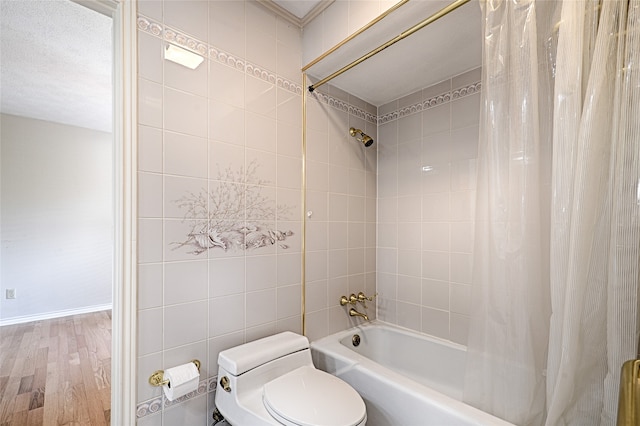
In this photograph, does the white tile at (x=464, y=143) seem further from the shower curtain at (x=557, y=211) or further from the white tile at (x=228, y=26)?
the white tile at (x=228, y=26)

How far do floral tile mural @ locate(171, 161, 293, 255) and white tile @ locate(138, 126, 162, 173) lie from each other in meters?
0.17

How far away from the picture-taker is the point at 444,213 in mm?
1868

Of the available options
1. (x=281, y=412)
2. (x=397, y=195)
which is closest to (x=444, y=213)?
(x=397, y=195)

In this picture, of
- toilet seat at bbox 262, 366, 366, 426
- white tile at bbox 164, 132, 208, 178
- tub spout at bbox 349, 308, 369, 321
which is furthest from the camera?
tub spout at bbox 349, 308, 369, 321

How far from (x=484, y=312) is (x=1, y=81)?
4219 mm

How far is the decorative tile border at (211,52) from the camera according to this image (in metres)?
1.20

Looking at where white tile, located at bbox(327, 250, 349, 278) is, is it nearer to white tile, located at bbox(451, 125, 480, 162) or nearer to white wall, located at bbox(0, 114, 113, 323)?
white tile, located at bbox(451, 125, 480, 162)

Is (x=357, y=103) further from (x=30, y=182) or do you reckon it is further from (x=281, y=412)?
(x=30, y=182)

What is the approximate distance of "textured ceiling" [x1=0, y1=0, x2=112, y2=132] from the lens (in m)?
1.72

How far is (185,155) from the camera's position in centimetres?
127

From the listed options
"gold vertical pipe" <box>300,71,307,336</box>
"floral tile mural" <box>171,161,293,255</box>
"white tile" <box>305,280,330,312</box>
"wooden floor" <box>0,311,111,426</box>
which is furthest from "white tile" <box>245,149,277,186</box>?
"wooden floor" <box>0,311,111,426</box>

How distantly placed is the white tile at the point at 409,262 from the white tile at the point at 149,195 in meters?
1.55

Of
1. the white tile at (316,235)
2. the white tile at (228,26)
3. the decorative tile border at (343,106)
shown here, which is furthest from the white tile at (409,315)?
the white tile at (228,26)

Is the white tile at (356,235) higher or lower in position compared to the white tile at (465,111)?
lower
